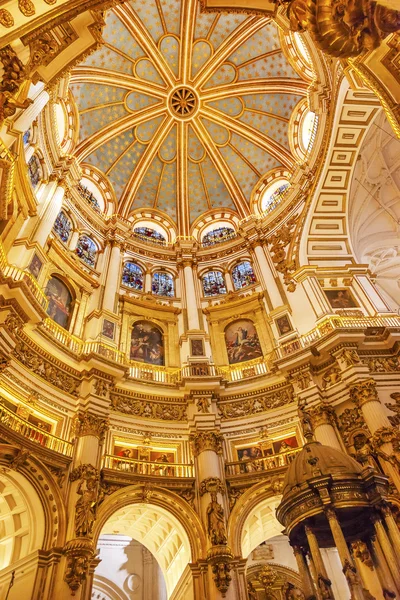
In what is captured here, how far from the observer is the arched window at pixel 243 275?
25.5 metres

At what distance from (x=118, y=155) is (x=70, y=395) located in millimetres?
19240

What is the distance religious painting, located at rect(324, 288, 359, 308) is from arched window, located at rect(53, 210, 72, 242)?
13.8 meters

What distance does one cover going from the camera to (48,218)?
1962 cm

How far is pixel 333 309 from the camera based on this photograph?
66.8ft

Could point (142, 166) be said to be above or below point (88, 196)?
above

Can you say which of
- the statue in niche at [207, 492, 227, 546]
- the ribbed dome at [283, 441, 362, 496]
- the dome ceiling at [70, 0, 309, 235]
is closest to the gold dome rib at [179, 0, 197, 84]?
the dome ceiling at [70, 0, 309, 235]

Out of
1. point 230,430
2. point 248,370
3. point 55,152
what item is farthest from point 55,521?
point 55,152

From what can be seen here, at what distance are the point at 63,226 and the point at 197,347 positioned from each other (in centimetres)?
963

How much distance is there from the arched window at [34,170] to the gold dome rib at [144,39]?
12.7 m

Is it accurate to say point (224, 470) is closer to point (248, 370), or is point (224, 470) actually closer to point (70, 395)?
point (248, 370)

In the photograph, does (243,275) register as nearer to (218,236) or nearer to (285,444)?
(218,236)

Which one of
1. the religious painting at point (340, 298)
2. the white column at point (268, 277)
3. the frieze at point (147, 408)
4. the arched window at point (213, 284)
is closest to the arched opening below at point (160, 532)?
the frieze at point (147, 408)

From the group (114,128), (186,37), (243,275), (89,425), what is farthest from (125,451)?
(186,37)

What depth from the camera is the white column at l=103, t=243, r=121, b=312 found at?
21.5 meters
